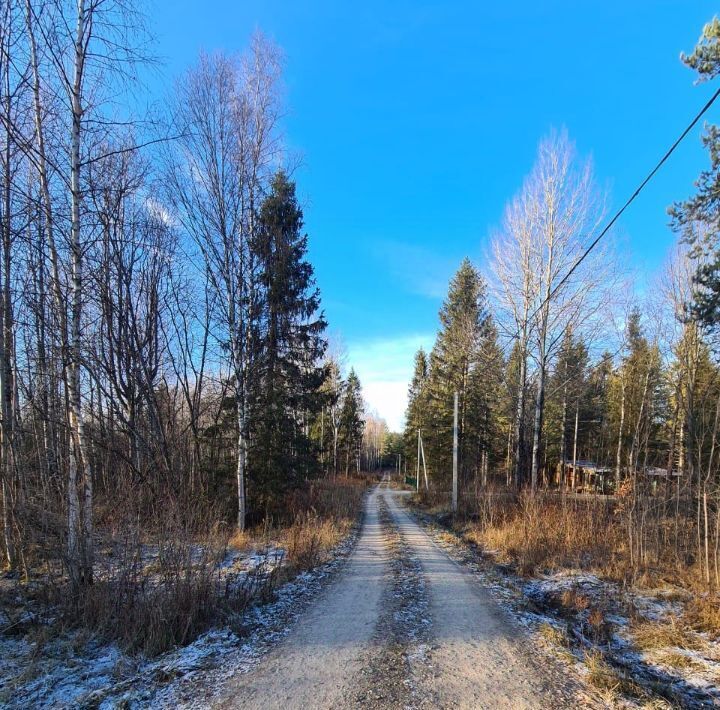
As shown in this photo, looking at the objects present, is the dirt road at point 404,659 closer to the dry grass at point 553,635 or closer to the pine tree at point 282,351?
the dry grass at point 553,635

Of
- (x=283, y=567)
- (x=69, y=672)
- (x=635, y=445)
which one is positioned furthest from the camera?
(x=635, y=445)

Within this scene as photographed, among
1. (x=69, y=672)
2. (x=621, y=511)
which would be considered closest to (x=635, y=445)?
(x=621, y=511)

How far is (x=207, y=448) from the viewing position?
1357 cm

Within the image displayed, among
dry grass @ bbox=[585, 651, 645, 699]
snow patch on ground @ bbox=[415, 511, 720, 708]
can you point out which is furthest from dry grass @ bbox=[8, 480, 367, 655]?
dry grass @ bbox=[585, 651, 645, 699]

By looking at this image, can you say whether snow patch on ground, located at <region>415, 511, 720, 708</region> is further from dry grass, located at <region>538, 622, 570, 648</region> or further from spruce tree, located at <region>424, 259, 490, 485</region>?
spruce tree, located at <region>424, 259, 490, 485</region>

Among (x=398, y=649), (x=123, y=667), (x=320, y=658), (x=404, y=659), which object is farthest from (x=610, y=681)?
(x=123, y=667)

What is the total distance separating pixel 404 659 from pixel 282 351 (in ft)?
39.8

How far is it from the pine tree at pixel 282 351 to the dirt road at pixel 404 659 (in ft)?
22.5

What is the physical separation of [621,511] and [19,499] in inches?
451

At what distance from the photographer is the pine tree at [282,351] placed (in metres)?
13.5

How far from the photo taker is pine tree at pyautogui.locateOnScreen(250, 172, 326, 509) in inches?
530

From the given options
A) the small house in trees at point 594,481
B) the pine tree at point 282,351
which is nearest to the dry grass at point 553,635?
the small house in trees at point 594,481

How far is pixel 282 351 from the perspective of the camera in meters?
15.6

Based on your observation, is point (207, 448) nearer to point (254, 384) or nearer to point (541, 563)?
point (254, 384)
